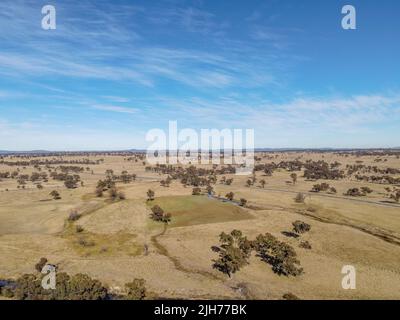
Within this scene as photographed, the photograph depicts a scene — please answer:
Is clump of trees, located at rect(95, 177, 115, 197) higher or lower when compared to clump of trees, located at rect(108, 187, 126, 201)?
higher

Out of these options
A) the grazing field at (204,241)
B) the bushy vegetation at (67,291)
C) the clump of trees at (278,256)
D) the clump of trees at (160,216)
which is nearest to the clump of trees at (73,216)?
the grazing field at (204,241)

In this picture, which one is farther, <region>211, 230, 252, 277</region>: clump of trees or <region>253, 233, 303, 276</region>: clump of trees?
<region>253, 233, 303, 276</region>: clump of trees

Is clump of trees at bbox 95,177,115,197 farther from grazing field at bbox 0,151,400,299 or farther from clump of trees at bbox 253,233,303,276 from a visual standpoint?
clump of trees at bbox 253,233,303,276

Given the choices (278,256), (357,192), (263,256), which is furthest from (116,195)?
(357,192)

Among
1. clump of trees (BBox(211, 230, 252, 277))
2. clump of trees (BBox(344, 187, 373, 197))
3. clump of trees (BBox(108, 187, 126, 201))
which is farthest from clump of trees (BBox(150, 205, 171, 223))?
clump of trees (BBox(344, 187, 373, 197))

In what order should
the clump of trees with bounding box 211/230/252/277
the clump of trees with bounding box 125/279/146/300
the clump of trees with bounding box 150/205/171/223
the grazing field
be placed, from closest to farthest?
the clump of trees with bounding box 125/279/146/300, the grazing field, the clump of trees with bounding box 211/230/252/277, the clump of trees with bounding box 150/205/171/223

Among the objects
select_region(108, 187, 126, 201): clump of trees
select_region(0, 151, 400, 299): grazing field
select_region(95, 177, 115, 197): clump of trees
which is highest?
select_region(95, 177, 115, 197): clump of trees

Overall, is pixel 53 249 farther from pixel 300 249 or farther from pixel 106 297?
pixel 300 249

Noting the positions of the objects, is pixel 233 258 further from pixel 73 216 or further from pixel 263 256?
pixel 73 216
